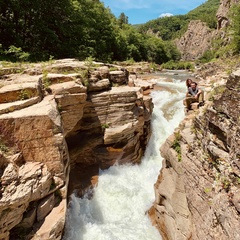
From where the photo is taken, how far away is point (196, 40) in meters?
103

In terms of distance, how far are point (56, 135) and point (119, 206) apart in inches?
179

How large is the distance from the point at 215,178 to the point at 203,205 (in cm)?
91

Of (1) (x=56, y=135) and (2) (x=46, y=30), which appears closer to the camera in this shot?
(1) (x=56, y=135)

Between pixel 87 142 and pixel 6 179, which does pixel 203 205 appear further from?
pixel 87 142

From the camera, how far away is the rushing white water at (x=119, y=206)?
26.6 feet

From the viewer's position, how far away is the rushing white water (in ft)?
26.6

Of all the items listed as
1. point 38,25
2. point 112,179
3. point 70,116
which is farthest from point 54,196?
point 38,25

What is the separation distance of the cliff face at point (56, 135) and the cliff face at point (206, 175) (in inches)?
143

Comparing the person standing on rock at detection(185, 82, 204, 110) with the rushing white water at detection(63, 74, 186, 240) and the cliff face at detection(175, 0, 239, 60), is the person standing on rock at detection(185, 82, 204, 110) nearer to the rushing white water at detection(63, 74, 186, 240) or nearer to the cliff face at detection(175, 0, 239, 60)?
the rushing white water at detection(63, 74, 186, 240)

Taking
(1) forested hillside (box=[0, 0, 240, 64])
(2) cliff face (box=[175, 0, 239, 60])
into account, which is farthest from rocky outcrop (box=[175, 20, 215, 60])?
(1) forested hillside (box=[0, 0, 240, 64])

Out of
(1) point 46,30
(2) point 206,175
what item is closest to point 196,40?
(1) point 46,30

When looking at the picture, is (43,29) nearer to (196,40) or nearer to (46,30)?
(46,30)

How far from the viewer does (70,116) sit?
9367mm

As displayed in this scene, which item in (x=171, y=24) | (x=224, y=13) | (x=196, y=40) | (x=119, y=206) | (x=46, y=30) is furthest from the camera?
(x=171, y=24)
